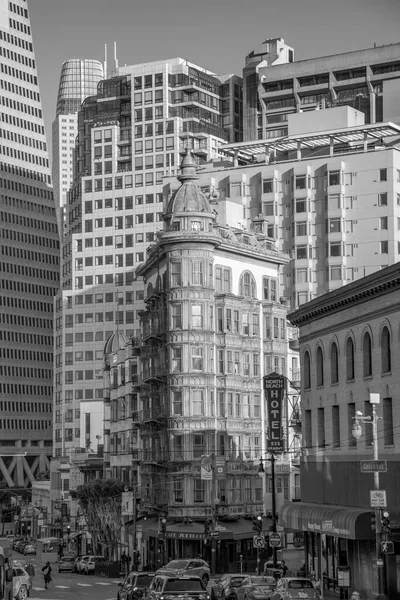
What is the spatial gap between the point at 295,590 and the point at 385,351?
53.6 ft

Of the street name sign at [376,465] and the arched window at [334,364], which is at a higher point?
the arched window at [334,364]

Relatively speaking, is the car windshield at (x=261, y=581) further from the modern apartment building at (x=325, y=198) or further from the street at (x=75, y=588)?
the modern apartment building at (x=325, y=198)

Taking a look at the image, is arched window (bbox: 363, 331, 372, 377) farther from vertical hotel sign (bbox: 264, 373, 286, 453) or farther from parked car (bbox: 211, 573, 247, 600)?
vertical hotel sign (bbox: 264, 373, 286, 453)

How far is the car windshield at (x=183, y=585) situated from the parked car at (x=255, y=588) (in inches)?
176

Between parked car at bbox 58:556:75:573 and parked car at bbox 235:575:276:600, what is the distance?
184ft

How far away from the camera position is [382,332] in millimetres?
64312

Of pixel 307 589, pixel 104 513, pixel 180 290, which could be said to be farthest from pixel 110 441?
pixel 307 589

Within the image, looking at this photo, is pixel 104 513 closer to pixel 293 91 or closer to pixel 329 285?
pixel 329 285

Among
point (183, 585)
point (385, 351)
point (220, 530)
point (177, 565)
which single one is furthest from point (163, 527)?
point (183, 585)

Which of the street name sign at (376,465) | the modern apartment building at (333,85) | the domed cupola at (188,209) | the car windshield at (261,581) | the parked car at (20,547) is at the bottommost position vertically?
the parked car at (20,547)

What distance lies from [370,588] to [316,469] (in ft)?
40.7

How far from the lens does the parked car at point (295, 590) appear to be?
5100 centimetres

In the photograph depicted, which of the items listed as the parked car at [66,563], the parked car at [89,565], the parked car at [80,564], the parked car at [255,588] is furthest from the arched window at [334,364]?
the parked car at [66,563]

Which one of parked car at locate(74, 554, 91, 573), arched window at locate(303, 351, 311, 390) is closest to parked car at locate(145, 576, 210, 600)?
arched window at locate(303, 351, 311, 390)
